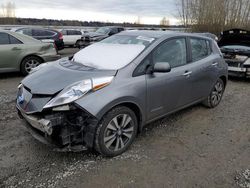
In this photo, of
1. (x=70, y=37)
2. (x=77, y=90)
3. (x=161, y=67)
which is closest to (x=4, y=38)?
(x=77, y=90)

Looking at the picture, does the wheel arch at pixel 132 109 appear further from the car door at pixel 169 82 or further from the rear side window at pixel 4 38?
the rear side window at pixel 4 38

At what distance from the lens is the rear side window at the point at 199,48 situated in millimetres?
4070

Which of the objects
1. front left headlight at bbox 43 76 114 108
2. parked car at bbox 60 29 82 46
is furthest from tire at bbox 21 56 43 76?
parked car at bbox 60 29 82 46

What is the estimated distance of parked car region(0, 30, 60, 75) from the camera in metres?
6.56

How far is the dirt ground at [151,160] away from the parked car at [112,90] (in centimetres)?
28

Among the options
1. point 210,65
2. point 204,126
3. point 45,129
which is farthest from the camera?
point 210,65

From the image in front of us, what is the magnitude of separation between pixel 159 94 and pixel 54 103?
150 cm

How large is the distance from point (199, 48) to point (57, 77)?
108 inches

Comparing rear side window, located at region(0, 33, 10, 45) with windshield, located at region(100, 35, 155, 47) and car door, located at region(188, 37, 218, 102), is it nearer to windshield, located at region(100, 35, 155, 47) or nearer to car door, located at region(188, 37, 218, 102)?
windshield, located at region(100, 35, 155, 47)

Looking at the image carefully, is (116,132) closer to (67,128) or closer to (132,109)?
(132,109)

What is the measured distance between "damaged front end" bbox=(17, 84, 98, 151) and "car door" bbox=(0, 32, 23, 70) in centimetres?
453

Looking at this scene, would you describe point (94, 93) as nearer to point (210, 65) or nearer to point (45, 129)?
point (45, 129)

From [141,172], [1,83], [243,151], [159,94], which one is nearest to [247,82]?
[243,151]

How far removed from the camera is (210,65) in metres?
4.35
